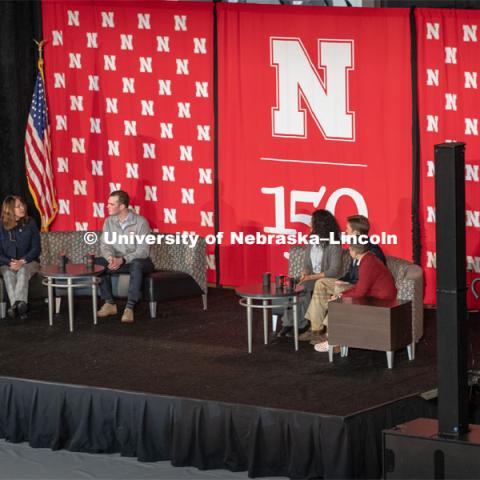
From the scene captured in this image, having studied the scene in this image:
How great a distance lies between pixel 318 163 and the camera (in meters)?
11.1

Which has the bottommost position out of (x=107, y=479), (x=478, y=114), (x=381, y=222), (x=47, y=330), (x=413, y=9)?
(x=107, y=479)

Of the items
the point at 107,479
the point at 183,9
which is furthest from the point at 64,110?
the point at 107,479

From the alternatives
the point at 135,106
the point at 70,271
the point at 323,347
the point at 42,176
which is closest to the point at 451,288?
the point at 323,347

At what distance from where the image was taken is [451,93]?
10297 mm

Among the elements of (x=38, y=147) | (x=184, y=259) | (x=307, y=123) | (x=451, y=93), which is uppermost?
(x=451, y=93)

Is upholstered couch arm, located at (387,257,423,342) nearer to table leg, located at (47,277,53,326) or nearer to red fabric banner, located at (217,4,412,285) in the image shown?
red fabric banner, located at (217,4,412,285)

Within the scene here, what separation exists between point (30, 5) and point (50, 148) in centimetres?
135

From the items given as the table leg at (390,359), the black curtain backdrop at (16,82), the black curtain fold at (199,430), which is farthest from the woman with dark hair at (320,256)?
the black curtain backdrop at (16,82)

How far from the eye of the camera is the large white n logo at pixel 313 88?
10820 mm

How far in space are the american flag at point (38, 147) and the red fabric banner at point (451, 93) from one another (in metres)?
3.57

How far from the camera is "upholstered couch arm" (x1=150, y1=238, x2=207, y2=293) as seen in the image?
10.7 meters

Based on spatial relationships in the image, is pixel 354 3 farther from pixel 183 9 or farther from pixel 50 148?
pixel 50 148

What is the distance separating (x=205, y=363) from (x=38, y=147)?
375cm

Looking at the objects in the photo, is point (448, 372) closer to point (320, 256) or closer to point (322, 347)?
point (322, 347)
